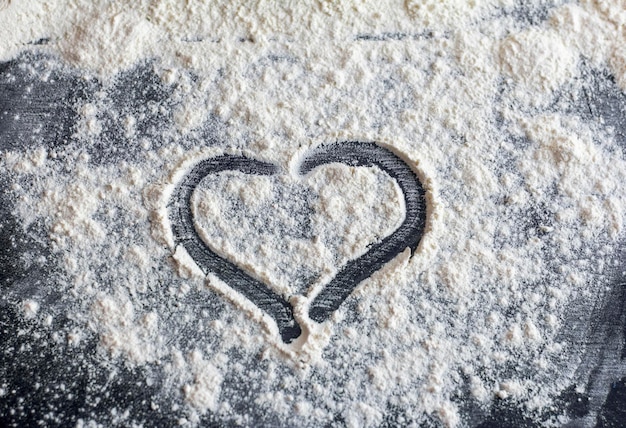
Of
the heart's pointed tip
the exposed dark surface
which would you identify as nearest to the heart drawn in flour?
the heart's pointed tip

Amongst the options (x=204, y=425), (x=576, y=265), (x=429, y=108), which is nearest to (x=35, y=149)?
(x=204, y=425)

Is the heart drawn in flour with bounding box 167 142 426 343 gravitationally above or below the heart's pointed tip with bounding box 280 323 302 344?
above

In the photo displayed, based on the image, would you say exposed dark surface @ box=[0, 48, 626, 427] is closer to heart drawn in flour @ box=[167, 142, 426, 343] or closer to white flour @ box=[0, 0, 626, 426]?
white flour @ box=[0, 0, 626, 426]

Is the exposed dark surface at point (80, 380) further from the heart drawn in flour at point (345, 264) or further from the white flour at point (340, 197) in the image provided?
the heart drawn in flour at point (345, 264)

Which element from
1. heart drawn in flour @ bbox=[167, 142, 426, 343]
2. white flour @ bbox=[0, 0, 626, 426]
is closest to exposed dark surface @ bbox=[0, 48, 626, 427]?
white flour @ bbox=[0, 0, 626, 426]

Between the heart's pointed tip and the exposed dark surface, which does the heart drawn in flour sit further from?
the exposed dark surface

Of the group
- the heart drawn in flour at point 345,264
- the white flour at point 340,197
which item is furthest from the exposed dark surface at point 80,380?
the heart drawn in flour at point 345,264

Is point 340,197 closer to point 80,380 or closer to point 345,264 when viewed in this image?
point 345,264

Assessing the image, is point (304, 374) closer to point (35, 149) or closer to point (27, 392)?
point (27, 392)
